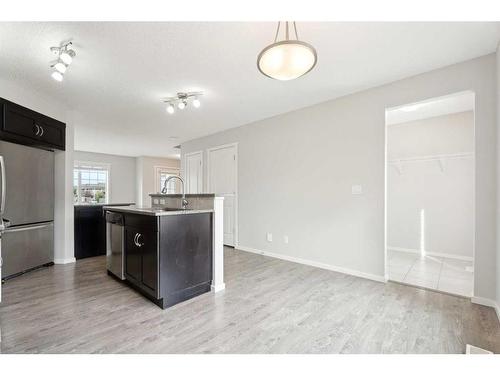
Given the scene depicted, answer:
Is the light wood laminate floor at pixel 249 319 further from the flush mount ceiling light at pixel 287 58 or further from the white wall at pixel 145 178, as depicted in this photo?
the white wall at pixel 145 178

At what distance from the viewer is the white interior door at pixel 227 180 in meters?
5.00

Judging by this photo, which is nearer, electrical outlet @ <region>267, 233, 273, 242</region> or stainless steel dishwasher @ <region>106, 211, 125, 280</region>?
stainless steel dishwasher @ <region>106, 211, 125, 280</region>

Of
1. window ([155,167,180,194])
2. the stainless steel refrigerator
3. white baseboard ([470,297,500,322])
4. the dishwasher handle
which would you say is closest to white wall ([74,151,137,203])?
window ([155,167,180,194])

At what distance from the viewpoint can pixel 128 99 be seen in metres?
3.54

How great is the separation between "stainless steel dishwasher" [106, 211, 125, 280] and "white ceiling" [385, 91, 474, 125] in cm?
382

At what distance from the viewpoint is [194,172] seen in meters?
6.02

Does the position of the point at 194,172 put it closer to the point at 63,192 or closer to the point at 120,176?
the point at 63,192

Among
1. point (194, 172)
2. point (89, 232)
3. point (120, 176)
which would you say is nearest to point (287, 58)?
point (89, 232)

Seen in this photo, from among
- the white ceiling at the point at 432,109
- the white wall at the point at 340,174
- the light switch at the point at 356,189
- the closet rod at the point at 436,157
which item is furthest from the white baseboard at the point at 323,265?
the closet rod at the point at 436,157

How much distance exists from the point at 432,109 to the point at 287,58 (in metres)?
3.55

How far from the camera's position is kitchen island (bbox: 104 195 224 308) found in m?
2.29

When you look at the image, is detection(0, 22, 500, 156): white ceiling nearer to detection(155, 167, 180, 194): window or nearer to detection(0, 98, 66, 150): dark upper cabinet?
detection(0, 98, 66, 150): dark upper cabinet

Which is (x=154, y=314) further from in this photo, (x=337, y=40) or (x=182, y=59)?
(x=337, y=40)
